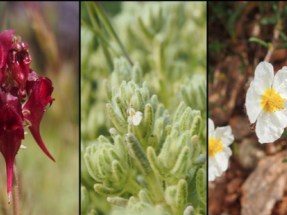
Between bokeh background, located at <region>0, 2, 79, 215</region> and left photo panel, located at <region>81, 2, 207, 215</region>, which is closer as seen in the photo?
left photo panel, located at <region>81, 2, 207, 215</region>

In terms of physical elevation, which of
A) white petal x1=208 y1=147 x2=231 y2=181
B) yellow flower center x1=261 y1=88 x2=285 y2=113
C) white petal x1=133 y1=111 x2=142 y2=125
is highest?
yellow flower center x1=261 y1=88 x2=285 y2=113

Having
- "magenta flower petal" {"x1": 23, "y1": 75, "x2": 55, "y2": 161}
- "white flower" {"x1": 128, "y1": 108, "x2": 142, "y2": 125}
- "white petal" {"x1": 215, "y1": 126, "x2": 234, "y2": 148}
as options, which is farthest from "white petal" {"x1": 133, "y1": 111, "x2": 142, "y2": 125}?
"white petal" {"x1": 215, "y1": 126, "x2": 234, "y2": 148}

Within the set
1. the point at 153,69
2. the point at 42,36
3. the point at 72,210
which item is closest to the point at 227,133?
the point at 153,69

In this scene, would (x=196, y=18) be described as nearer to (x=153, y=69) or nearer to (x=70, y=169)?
(x=153, y=69)

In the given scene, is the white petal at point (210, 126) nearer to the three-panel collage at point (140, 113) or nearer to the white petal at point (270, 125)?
the three-panel collage at point (140, 113)

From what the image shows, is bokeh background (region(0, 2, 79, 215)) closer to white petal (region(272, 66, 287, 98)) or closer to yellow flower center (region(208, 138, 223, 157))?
yellow flower center (region(208, 138, 223, 157))

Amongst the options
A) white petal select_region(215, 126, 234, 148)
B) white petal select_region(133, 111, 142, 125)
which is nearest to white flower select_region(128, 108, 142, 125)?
white petal select_region(133, 111, 142, 125)

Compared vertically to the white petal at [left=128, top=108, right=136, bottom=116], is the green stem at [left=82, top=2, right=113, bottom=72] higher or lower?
higher
